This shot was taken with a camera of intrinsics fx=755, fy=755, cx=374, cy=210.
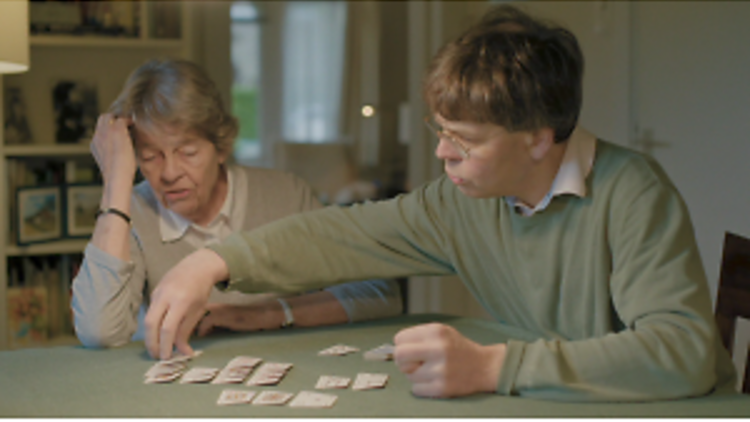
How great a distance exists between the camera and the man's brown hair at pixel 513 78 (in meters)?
1.20

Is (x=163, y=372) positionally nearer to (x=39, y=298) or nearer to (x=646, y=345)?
(x=646, y=345)

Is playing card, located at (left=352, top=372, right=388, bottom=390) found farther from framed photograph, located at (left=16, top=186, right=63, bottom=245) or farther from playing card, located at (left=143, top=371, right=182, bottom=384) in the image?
framed photograph, located at (left=16, top=186, right=63, bottom=245)

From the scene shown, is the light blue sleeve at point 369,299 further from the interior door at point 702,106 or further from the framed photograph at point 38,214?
→ the framed photograph at point 38,214

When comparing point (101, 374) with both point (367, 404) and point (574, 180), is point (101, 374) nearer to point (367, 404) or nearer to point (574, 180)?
point (367, 404)

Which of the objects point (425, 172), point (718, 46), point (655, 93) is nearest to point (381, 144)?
point (425, 172)

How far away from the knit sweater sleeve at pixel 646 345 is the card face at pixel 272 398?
1.02 feet

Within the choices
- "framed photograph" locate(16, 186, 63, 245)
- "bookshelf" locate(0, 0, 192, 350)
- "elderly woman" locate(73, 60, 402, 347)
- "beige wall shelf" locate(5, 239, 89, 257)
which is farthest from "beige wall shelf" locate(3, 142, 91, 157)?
"elderly woman" locate(73, 60, 402, 347)

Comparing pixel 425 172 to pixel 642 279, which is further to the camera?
pixel 425 172

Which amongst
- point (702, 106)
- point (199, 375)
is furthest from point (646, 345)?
point (702, 106)

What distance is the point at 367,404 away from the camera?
1.07 m

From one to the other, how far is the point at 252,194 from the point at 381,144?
2.22m

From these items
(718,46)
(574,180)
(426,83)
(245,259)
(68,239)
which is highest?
(718,46)

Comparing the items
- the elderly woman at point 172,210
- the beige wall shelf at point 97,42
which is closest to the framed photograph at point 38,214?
the beige wall shelf at point 97,42

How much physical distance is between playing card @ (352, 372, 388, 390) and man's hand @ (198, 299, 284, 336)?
43cm
